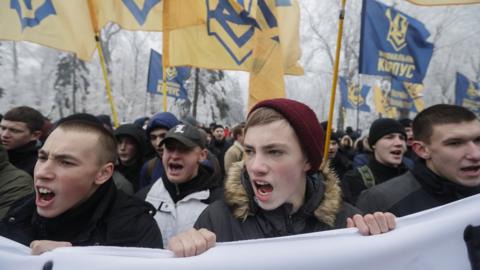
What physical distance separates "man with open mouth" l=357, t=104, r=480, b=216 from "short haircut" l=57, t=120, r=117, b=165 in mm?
1773

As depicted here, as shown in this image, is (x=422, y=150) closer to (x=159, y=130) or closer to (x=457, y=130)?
(x=457, y=130)

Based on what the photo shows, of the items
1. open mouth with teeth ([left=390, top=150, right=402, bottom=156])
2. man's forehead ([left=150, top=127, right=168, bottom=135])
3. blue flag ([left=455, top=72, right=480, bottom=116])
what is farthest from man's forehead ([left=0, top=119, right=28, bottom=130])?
blue flag ([left=455, top=72, right=480, bottom=116])

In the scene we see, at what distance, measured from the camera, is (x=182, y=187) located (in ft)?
9.71

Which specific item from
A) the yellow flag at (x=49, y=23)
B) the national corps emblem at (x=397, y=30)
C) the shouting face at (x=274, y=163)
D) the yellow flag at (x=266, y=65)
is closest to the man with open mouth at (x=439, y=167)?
the shouting face at (x=274, y=163)

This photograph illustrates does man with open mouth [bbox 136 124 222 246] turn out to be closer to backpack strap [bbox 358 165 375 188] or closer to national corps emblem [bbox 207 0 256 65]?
backpack strap [bbox 358 165 375 188]

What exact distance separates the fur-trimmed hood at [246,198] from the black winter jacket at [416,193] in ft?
2.39

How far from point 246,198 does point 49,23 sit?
3832 millimetres

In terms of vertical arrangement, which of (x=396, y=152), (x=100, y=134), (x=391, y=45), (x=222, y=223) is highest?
(x=391, y=45)

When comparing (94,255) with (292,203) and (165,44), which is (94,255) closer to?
(292,203)

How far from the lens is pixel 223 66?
4895mm

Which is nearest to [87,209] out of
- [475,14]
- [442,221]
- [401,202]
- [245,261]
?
[245,261]

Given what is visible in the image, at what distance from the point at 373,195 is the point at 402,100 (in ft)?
25.9

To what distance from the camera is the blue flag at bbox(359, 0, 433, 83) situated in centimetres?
549

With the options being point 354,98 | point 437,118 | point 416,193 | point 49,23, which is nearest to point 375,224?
point 416,193
